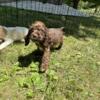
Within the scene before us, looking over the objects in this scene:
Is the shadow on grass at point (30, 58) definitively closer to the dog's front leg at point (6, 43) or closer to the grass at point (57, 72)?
the grass at point (57, 72)

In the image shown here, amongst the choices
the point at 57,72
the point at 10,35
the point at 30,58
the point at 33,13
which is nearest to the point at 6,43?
the point at 10,35

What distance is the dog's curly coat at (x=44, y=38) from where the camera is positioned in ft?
16.5

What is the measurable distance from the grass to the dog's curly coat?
246mm

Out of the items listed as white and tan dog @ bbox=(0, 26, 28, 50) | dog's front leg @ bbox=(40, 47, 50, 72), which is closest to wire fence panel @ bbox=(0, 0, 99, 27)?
white and tan dog @ bbox=(0, 26, 28, 50)

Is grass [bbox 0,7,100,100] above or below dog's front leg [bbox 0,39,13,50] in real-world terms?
below

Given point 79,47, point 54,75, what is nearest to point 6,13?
point 79,47

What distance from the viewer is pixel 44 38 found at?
17.3 ft

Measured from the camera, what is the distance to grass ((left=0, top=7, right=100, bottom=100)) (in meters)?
4.91

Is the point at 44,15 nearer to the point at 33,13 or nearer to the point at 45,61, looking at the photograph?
the point at 33,13

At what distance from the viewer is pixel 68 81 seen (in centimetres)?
528

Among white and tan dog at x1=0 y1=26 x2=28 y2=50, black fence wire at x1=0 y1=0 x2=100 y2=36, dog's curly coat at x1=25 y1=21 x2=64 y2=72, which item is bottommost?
black fence wire at x1=0 y1=0 x2=100 y2=36

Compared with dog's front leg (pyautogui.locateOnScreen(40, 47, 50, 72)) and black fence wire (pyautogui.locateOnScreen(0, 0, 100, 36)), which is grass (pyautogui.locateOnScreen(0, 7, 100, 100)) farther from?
black fence wire (pyautogui.locateOnScreen(0, 0, 100, 36))

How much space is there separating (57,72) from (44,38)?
75cm

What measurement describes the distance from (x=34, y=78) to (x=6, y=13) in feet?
11.9
